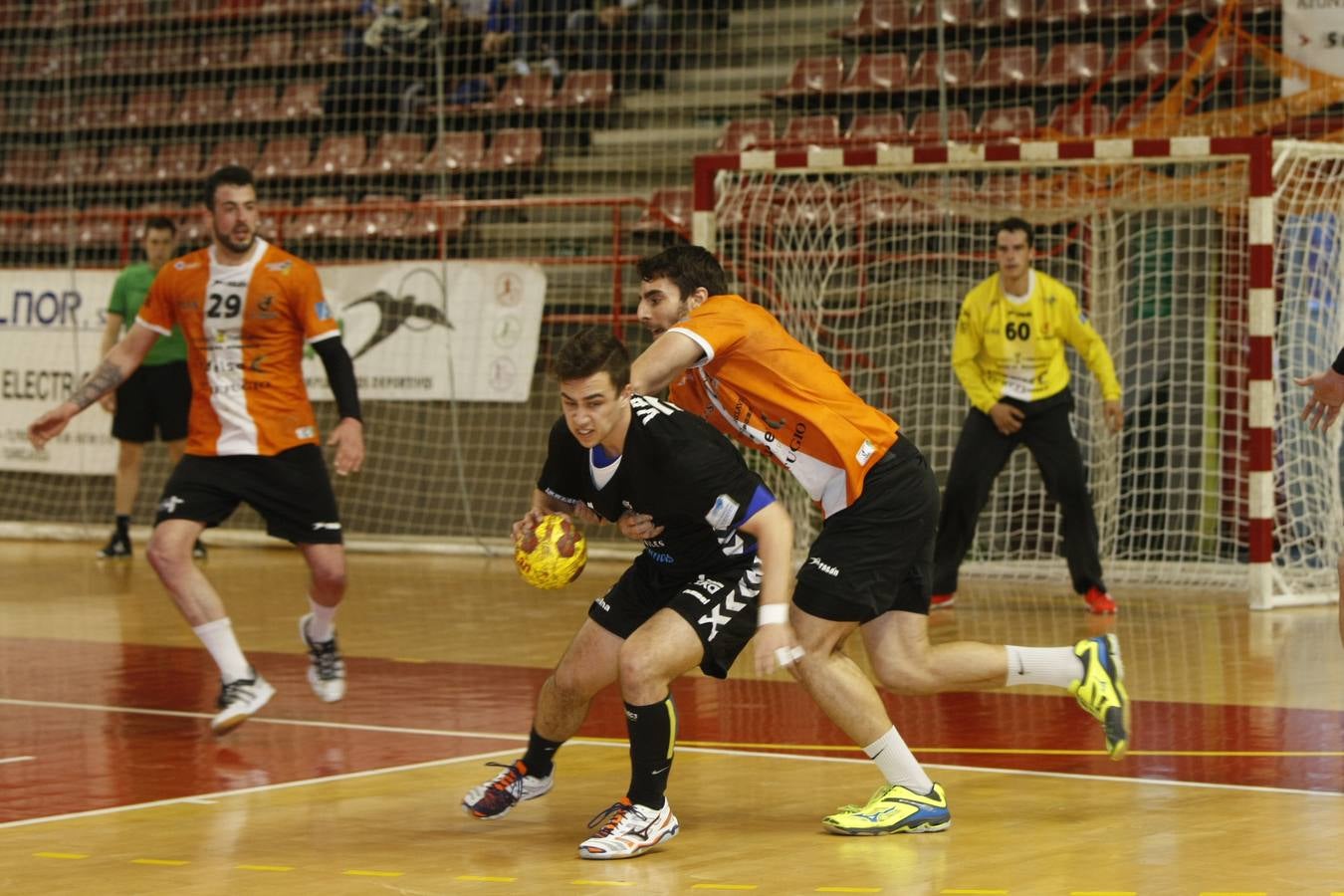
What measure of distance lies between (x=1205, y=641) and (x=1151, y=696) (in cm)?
194

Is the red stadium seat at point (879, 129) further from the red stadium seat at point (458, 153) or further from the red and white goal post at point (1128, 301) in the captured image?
the red stadium seat at point (458, 153)

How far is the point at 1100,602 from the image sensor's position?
11.2 meters

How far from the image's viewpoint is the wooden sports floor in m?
5.22

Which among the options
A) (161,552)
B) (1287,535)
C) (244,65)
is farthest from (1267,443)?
(244,65)

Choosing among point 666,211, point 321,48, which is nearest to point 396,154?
point 321,48

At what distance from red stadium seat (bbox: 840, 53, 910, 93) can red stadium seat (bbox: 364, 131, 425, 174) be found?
4234 millimetres

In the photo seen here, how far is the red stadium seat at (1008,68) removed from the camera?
1534 centimetres

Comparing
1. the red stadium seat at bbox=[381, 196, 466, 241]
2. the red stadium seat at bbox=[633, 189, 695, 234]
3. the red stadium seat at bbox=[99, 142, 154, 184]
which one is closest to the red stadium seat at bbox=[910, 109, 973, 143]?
the red stadium seat at bbox=[633, 189, 695, 234]

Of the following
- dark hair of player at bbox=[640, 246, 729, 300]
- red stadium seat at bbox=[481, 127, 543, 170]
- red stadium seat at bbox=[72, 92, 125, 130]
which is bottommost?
dark hair of player at bbox=[640, 246, 729, 300]

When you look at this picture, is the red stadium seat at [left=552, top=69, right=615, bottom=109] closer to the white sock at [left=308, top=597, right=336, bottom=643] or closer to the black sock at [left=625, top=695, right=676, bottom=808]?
the white sock at [left=308, top=597, right=336, bottom=643]

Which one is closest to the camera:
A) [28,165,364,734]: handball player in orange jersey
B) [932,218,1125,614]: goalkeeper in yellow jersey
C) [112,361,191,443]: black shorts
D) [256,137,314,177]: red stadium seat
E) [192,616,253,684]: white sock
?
[192,616,253,684]: white sock

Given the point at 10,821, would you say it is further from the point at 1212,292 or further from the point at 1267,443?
the point at 1212,292

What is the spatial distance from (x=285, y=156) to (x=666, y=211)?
470 centimetres

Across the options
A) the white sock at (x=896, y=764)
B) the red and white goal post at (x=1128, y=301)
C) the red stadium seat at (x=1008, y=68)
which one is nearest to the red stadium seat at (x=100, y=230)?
the red and white goal post at (x=1128, y=301)
